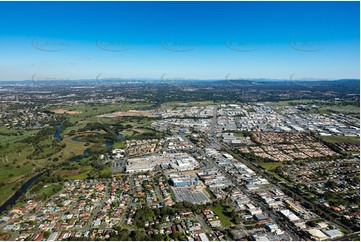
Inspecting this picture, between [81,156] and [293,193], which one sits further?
[81,156]

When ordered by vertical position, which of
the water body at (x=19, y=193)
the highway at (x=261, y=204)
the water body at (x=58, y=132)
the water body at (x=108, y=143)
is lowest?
the water body at (x=19, y=193)

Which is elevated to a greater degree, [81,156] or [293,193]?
[293,193]

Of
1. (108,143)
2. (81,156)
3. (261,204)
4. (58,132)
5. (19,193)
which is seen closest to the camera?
(261,204)

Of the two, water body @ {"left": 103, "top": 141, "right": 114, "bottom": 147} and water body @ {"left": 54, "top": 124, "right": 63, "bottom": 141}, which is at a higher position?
water body @ {"left": 54, "top": 124, "right": 63, "bottom": 141}

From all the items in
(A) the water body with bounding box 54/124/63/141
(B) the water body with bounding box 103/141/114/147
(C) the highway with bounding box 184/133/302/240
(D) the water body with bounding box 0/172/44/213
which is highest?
(C) the highway with bounding box 184/133/302/240

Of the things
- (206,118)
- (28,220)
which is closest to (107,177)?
(28,220)

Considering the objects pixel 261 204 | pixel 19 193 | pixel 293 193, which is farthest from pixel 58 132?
pixel 293 193

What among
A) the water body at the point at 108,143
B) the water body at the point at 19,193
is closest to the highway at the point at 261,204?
the water body at the point at 108,143

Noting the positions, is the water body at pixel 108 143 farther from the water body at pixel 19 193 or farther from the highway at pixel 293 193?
the highway at pixel 293 193

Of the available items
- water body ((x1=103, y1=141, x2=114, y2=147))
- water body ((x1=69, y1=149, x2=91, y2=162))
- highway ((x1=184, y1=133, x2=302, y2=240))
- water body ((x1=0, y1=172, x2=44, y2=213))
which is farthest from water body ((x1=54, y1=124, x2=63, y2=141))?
highway ((x1=184, y1=133, x2=302, y2=240))

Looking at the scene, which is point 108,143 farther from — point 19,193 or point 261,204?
point 261,204

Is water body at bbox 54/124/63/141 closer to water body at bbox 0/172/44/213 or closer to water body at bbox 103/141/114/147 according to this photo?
water body at bbox 103/141/114/147

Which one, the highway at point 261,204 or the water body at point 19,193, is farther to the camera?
the water body at point 19,193
